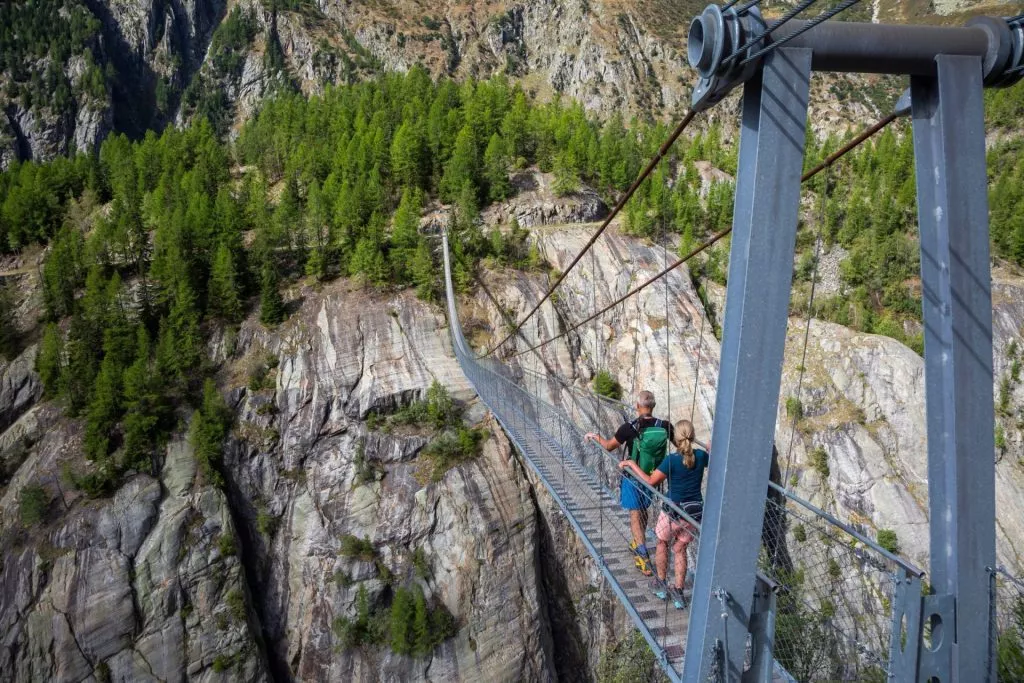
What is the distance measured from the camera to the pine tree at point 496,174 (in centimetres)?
2119

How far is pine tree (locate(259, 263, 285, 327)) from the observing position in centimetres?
1680

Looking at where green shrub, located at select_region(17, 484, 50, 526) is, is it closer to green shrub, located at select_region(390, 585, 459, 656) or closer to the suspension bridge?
green shrub, located at select_region(390, 585, 459, 656)

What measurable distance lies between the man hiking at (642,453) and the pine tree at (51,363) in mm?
17266

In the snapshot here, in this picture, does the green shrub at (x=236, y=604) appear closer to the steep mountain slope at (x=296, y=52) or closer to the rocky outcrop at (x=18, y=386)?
the rocky outcrop at (x=18, y=386)

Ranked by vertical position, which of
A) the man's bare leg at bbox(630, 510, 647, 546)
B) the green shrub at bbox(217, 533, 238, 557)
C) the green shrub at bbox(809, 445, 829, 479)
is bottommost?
the green shrub at bbox(217, 533, 238, 557)

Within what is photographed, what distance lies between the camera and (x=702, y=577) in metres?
2.04

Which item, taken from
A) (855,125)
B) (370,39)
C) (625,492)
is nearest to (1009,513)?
(625,492)

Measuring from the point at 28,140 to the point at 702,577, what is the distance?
192 ft

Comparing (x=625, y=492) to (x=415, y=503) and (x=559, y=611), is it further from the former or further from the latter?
(x=559, y=611)

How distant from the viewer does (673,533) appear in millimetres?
3477

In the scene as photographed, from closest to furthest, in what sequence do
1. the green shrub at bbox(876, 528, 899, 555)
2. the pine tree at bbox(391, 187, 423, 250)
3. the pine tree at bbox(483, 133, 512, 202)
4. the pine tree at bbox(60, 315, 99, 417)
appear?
the green shrub at bbox(876, 528, 899, 555) → the pine tree at bbox(60, 315, 99, 417) → the pine tree at bbox(391, 187, 423, 250) → the pine tree at bbox(483, 133, 512, 202)

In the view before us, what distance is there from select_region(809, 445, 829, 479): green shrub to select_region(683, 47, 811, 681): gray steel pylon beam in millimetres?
15942

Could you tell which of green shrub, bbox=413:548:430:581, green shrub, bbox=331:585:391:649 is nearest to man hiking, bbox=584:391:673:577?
green shrub, bbox=413:548:430:581

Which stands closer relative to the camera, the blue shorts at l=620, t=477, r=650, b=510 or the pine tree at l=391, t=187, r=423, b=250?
the blue shorts at l=620, t=477, r=650, b=510
